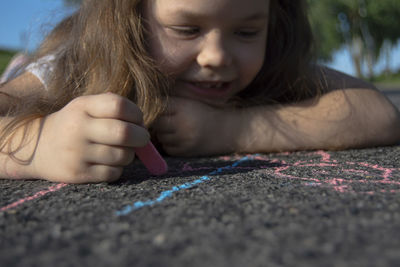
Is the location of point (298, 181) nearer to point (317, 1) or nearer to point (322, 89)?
point (322, 89)

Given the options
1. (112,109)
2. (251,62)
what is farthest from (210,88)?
(112,109)

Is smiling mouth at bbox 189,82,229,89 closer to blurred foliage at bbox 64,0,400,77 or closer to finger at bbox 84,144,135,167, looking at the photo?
finger at bbox 84,144,135,167

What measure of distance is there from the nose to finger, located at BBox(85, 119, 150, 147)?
389 mm

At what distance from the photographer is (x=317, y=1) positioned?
8.58 m

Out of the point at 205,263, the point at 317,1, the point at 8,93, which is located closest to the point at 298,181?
the point at 205,263

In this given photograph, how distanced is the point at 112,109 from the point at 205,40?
0.43 m

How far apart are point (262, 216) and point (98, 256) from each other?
0.62 feet

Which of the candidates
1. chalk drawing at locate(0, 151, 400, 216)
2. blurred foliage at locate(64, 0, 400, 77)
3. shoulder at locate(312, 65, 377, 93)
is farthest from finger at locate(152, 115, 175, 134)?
blurred foliage at locate(64, 0, 400, 77)

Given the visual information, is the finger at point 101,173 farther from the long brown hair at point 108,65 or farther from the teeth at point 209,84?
the teeth at point 209,84

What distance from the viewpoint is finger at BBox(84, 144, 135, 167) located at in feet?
2.06

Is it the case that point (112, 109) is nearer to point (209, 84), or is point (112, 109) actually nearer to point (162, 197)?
point (162, 197)

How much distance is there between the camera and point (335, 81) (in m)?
1.11

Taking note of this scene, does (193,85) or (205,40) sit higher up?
(205,40)

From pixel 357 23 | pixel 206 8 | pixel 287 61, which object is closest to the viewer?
pixel 206 8
